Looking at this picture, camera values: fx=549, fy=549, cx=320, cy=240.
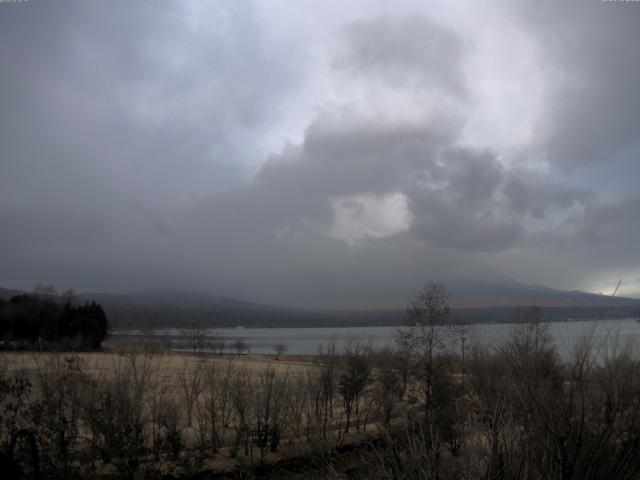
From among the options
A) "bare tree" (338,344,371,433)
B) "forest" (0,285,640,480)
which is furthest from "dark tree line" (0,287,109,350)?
"forest" (0,285,640,480)

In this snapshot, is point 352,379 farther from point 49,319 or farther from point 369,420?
point 49,319

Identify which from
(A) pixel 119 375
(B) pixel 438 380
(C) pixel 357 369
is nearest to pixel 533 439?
(A) pixel 119 375

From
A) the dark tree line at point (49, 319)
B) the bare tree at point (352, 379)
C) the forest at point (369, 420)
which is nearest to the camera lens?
the forest at point (369, 420)

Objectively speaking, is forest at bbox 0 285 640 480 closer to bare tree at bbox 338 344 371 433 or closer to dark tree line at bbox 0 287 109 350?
bare tree at bbox 338 344 371 433

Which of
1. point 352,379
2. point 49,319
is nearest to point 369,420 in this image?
point 352,379

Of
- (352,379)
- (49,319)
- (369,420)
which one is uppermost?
(49,319)

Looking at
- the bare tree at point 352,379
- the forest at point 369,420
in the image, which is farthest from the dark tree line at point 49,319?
the forest at point 369,420

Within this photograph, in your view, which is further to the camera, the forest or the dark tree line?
the dark tree line

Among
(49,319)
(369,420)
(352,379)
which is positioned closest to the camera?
(352,379)

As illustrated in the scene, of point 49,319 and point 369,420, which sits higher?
point 49,319

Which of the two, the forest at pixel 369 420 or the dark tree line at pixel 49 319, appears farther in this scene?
the dark tree line at pixel 49 319

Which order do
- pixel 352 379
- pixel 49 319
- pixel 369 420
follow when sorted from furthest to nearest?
pixel 49 319, pixel 369 420, pixel 352 379

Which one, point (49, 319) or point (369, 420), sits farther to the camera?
point (49, 319)

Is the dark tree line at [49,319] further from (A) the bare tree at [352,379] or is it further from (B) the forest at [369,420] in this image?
(B) the forest at [369,420]
